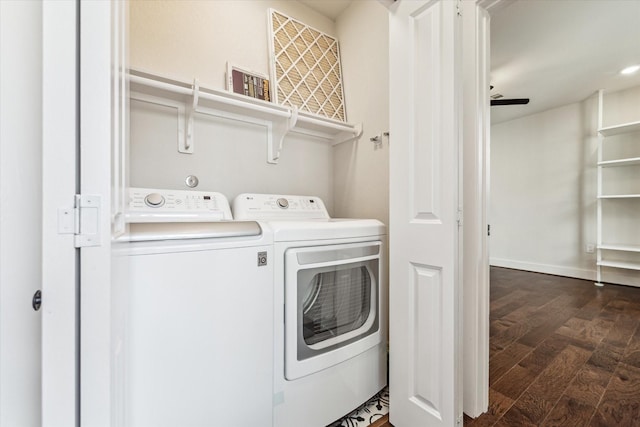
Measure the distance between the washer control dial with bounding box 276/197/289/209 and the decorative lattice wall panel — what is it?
68cm

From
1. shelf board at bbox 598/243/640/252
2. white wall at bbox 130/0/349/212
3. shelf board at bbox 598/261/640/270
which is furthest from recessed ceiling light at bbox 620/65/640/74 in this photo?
white wall at bbox 130/0/349/212

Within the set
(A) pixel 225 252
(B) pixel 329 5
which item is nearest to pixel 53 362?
(A) pixel 225 252

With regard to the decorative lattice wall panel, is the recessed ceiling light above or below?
above

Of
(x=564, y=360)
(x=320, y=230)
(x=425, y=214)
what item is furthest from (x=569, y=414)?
(x=320, y=230)

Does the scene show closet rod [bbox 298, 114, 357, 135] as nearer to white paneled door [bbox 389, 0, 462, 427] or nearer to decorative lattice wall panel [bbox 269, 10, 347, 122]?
decorative lattice wall panel [bbox 269, 10, 347, 122]

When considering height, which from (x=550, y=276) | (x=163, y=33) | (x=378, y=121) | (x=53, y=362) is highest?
(x=163, y=33)

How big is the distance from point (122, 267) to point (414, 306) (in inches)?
43.4

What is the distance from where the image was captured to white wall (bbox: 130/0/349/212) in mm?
1469

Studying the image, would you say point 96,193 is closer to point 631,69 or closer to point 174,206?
point 174,206

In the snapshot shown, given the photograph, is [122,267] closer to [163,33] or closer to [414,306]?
[414,306]

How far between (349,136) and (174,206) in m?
1.27

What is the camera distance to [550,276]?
13.0 ft

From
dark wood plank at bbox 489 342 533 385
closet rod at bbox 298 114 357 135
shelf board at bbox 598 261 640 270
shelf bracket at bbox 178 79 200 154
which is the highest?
closet rod at bbox 298 114 357 135

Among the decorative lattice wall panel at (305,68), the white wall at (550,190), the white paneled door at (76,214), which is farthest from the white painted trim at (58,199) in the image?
the white wall at (550,190)
